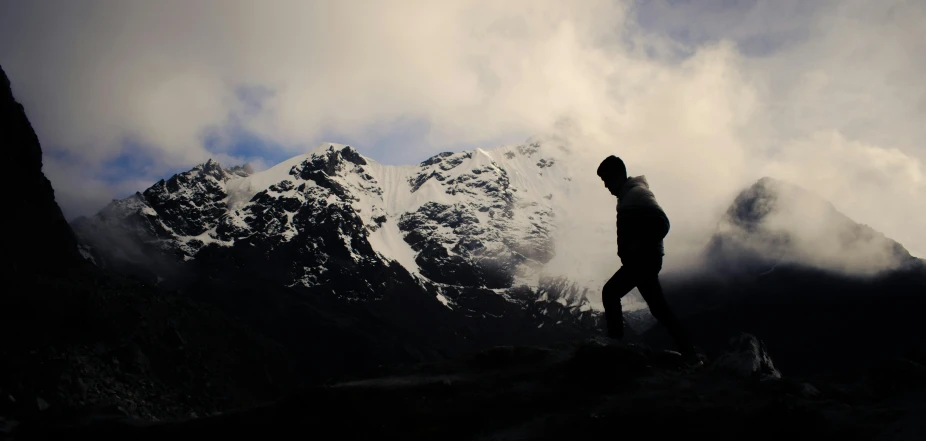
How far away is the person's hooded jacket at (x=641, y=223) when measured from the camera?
30.6 feet

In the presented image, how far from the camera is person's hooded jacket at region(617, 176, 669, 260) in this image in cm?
931

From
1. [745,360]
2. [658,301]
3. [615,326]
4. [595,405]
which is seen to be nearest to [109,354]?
[615,326]

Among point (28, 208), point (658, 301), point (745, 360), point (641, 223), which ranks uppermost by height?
point (28, 208)

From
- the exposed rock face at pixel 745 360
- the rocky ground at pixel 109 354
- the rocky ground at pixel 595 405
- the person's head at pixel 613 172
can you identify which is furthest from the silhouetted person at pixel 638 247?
the rocky ground at pixel 109 354

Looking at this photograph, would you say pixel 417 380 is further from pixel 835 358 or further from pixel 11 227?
pixel 835 358

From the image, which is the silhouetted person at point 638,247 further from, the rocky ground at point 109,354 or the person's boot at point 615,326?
the rocky ground at point 109,354

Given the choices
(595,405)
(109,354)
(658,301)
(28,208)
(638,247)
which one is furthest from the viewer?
(28,208)

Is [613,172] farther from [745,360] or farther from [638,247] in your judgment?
[745,360]

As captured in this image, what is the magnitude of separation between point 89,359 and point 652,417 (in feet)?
249

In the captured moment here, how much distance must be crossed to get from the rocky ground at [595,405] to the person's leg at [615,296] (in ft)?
1.56

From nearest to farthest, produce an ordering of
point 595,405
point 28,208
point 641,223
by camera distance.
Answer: point 595,405
point 641,223
point 28,208

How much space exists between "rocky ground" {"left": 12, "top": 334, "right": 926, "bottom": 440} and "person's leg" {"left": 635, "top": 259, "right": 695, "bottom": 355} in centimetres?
36

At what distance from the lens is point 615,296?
32.9 feet

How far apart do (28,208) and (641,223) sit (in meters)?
105
